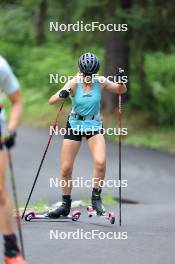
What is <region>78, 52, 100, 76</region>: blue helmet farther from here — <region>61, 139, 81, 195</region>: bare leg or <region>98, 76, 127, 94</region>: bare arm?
<region>61, 139, 81, 195</region>: bare leg

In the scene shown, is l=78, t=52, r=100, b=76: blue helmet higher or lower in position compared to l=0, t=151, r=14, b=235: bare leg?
higher

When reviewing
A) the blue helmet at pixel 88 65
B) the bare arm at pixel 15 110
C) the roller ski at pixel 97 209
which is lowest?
the roller ski at pixel 97 209

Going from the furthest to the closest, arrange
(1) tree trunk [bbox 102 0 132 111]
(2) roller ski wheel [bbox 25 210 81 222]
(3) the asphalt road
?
(1) tree trunk [bbox 102 0 132 111]
(2) roller ski wheel [bbox 25 210 81 222]
(3) the asphalt road

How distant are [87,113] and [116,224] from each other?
144 cm

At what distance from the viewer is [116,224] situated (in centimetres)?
973

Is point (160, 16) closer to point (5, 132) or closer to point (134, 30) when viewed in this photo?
point (134, 30)

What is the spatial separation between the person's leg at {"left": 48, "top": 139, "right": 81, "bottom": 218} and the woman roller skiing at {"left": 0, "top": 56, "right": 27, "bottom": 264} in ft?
9.43

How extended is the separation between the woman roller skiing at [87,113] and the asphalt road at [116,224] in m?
0.69

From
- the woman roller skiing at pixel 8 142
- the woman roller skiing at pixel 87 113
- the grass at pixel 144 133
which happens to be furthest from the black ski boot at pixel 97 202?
the grass at pixel 144 133

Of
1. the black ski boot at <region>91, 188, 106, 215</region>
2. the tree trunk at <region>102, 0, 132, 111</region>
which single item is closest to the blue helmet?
the black ski boot at <region>91, 188, 106, 215</region>

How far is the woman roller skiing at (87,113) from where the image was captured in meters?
9.37

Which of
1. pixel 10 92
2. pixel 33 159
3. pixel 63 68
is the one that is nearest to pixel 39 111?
pixel 63 68

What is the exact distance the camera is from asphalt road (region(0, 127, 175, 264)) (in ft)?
25.5

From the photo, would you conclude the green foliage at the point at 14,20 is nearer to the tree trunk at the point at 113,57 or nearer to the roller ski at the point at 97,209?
the tree trunk at the point at 113,57
